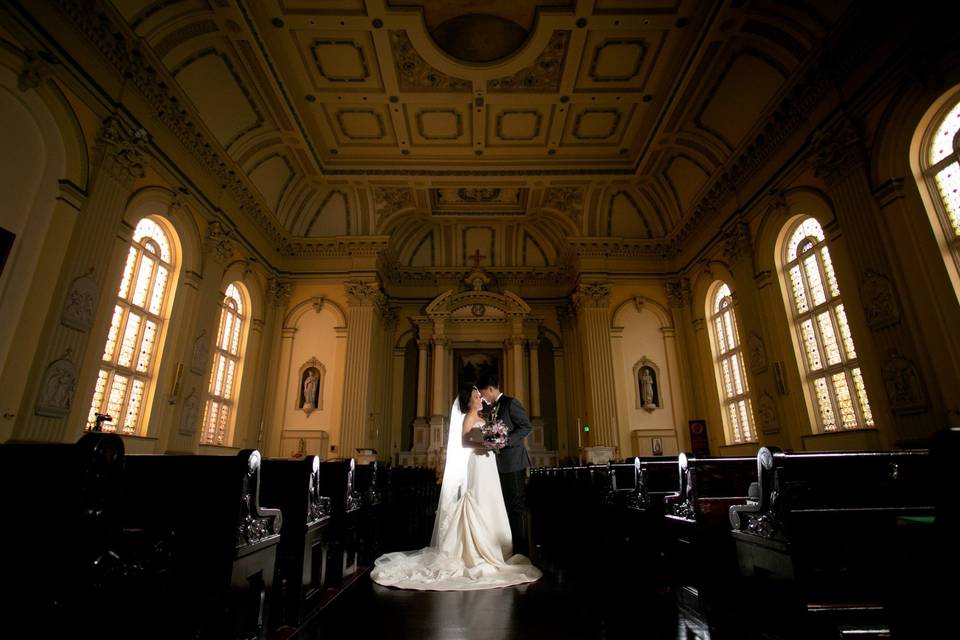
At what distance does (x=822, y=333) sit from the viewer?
7617 mm

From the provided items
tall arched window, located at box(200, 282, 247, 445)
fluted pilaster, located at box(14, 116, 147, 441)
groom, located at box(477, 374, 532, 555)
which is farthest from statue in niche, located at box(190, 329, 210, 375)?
groom, located at box(477, 374, 532, 555)

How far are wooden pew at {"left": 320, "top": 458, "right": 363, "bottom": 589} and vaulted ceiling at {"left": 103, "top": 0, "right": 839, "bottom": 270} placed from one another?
716cm

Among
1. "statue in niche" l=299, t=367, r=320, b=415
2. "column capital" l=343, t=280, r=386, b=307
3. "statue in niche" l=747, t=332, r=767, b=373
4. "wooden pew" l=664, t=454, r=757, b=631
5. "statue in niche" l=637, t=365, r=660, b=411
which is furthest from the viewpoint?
"column capital" l=343, t=280, r=386, b=307

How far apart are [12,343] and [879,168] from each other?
10.9m

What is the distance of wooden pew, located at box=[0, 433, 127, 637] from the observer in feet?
4.21

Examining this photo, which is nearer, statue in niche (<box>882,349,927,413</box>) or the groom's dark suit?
the groom's dark suit

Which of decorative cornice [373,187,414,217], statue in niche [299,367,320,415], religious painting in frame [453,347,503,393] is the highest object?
decorative cornice [373,187,414,217]

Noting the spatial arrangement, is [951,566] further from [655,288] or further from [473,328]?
[473,328]

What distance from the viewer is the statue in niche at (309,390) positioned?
11.6m

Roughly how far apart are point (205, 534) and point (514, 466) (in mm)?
2939

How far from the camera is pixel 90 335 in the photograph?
607cm

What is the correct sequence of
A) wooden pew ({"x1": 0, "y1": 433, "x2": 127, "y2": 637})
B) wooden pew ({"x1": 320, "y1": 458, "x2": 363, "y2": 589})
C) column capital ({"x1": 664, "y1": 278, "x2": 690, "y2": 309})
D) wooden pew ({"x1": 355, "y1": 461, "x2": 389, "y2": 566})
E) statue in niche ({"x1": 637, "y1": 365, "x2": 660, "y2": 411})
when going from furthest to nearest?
column capital ({"x1": 664, "y1": 278, "x2": 690, "y2": 309})
statue in niche ({"x1": 637, "y1": 365, "x2": 660, "y2": 411})
wooden pew ({"x1": 355, "y1": 461, "x2": 389, "y2": 566})
wooden pew ({"x1": 320, "y1": 458, "x2": 363, "y2": 589})
wooden pew ({"x1": 0, "y1": 433, "x2": 127, "y2": 637})

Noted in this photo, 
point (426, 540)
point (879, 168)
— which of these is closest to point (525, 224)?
point (879, 168)

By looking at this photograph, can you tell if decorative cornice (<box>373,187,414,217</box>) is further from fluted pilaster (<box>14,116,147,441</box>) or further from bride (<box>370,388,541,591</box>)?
bride (<box>370,388,541,591</box>)
